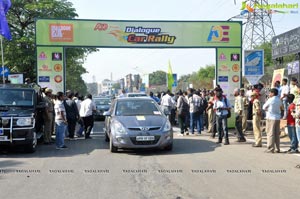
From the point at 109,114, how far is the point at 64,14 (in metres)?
23.8

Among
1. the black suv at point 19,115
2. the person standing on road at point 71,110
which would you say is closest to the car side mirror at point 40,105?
the black suv at point 19,115

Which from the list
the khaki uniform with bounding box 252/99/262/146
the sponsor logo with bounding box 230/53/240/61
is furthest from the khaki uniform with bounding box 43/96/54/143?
the sponsor logo with bounding box 230/53/240/61

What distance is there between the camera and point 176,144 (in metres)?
13.3

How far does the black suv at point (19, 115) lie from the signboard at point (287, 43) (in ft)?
57.0

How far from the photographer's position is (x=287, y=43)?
26.6 metres

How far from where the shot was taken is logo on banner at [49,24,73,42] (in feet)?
57.7

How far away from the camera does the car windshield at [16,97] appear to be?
39.6 feet

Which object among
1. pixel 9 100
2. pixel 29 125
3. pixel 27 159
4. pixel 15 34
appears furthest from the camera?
pixel 15 34

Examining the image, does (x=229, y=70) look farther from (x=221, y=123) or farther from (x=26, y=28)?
(x=26, y=28)

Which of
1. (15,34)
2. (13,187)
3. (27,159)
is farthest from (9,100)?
(15,34)

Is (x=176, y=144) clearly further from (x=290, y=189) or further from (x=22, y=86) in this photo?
(x=290, y=189)

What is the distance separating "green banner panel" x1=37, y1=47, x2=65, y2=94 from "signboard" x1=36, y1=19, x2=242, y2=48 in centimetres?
35

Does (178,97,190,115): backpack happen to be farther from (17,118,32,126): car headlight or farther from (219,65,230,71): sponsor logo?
(17,118,32,126): car headlight

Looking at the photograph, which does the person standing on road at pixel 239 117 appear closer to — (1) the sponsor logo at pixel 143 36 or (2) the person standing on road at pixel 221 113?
(2) the person standing on road at pixel 221 113
